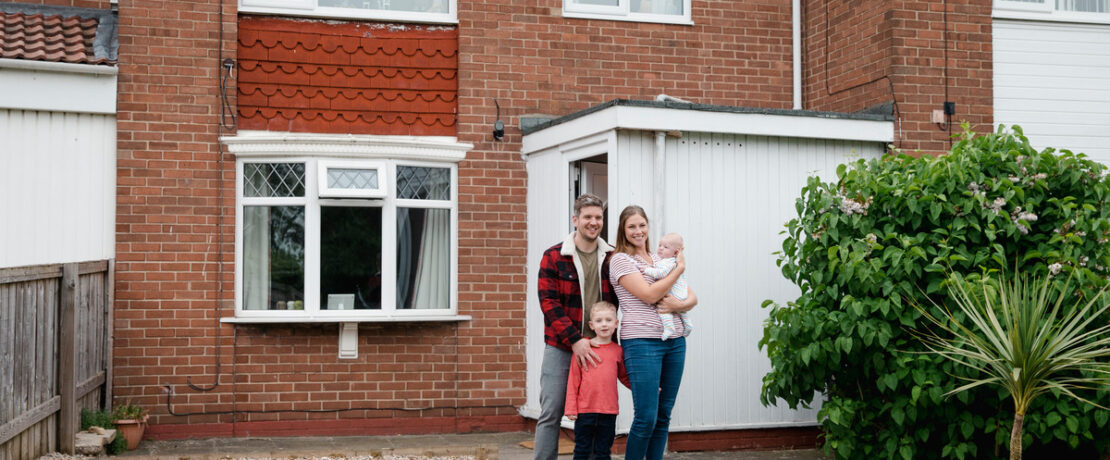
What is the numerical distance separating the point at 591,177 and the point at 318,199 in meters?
2.31

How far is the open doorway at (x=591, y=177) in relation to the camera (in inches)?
346

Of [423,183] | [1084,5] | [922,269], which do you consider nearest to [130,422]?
[423,183]

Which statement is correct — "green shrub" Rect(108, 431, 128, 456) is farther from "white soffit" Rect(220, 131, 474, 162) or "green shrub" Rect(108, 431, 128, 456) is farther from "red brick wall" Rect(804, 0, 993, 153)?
"red brick wall" Rect(804, 0, 993, 153)

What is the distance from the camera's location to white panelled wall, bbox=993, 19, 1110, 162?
31.0ft

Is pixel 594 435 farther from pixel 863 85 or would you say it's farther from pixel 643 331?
pixel 863 85

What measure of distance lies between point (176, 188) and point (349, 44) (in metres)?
1.89

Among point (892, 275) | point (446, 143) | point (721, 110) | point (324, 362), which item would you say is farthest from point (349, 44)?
point (892, 275)

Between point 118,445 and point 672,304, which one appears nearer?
point 672,304

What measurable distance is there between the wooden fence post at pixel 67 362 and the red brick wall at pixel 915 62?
647 cm

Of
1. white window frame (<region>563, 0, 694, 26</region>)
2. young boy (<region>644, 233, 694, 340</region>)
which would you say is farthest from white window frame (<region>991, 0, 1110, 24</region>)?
young boy (<region>644, 233, 694, 340</region>)

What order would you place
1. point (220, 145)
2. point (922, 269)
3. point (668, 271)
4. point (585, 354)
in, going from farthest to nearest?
point (220, 145) → point (922, 269) → point (668, 271) → point (585, 354)

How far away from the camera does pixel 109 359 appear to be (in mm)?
8609

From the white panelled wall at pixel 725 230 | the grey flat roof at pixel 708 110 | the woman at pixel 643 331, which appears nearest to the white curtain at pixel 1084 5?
the grey flat roof at pixel 708 110

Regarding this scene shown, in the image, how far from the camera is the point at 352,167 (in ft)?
29.7
